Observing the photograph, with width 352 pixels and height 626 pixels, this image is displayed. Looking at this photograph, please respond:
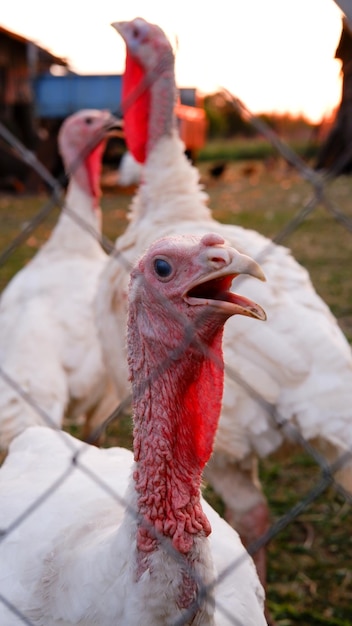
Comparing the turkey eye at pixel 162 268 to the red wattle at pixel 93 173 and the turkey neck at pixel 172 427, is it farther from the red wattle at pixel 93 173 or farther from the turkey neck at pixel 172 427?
the red wattle at pixel 93 173

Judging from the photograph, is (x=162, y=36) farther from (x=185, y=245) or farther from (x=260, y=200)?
(x=260, y=200)

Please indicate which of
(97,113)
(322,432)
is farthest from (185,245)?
(97,113)

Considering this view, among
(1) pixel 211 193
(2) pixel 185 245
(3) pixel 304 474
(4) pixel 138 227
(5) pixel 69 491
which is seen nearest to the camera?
(2) pixel 185 245

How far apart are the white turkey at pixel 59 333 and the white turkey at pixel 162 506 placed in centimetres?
114

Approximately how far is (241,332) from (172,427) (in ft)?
3.42

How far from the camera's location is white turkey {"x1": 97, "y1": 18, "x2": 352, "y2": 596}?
2.30 metres

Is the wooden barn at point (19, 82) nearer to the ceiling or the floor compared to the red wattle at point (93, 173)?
nearer to the floor

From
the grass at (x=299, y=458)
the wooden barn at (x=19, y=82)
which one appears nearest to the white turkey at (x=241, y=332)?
the grass at (x=299, y=458)

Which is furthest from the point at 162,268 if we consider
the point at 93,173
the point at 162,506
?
the point at 93,173

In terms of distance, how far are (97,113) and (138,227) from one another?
1694 millimetres

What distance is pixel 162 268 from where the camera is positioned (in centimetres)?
133

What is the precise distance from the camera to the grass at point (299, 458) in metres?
2.52

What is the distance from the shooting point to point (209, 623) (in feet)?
4.42

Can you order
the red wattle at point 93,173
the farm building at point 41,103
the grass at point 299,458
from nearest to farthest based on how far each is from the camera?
1. the grass at point 299,458
2. the red wattle at point 93,173
3. the farm building at point 41,103
